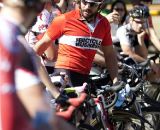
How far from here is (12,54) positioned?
1.98 meters

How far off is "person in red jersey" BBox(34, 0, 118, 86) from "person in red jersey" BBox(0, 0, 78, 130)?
2.71 m

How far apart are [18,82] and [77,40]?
112 inches

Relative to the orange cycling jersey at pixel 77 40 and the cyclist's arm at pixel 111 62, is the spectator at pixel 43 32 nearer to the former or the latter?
the orange cycling jersey at pixel 77 40

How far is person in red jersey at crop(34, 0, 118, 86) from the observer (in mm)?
4793

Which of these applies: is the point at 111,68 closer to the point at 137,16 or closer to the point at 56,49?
the point at 56,49

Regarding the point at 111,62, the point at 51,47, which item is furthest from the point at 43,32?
the point at 111,62

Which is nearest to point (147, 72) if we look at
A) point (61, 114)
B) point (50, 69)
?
point (50, 69)

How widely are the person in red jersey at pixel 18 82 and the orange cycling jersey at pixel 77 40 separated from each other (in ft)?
8.98

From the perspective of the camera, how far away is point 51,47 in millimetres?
5043

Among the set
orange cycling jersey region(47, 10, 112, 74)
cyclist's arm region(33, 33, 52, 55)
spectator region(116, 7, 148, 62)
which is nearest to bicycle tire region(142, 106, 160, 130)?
orange cycling jersey region(47, 10, 112, 74)

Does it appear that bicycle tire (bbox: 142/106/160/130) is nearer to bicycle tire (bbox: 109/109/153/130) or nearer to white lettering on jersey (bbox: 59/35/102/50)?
bicycle tire (bbox: 109/109/153/130)

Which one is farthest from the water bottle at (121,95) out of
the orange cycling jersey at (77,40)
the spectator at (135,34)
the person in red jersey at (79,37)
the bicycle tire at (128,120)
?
the spectator at (135,34)

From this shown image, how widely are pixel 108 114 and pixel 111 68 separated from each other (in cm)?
63

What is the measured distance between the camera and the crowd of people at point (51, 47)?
6.54 feet
